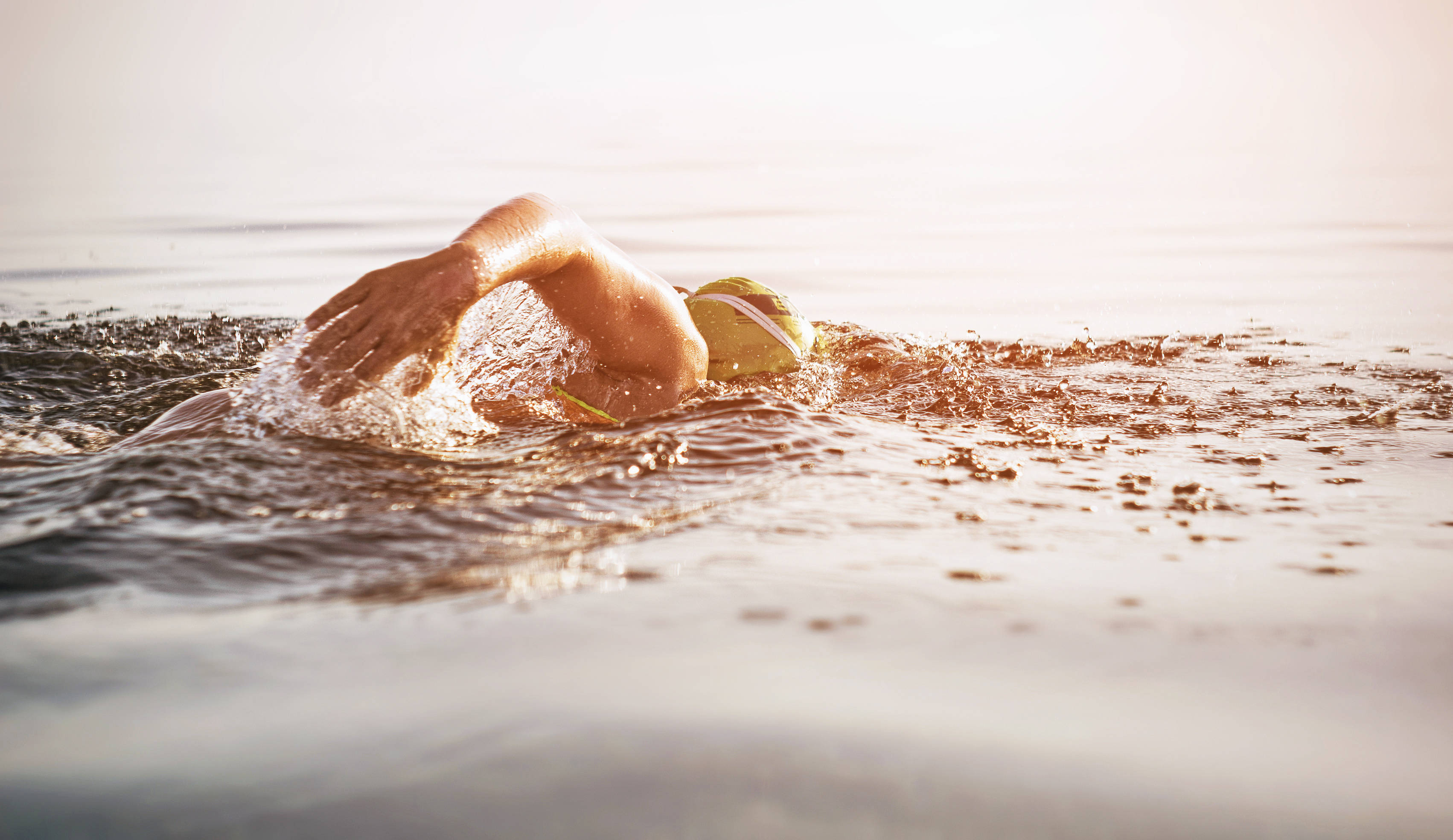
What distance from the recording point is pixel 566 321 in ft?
13.1

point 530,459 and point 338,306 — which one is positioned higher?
point 338,306

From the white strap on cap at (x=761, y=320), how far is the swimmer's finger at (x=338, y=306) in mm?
2525

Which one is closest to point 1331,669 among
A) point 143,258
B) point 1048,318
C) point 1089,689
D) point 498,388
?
point 1089,689

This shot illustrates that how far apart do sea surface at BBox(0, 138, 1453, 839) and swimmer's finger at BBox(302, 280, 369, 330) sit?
0.18 meters

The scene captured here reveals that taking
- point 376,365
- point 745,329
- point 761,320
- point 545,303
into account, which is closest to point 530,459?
point 376,365

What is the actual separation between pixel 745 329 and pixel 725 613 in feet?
10.0

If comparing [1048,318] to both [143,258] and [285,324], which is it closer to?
[285,324]

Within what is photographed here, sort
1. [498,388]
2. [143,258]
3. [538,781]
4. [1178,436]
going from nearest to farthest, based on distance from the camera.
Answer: [538,781]
[1178,436]
[498,388]
[143,258]

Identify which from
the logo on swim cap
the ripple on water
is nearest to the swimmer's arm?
the ripple on water

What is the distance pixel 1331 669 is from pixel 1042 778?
758 millimetres

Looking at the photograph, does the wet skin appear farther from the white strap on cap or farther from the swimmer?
the white strap on cap

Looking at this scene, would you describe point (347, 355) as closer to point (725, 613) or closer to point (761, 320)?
point (725, 613)

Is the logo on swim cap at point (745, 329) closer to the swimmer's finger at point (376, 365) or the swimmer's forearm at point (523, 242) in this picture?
the swimmer's forearm at point (523, 242)

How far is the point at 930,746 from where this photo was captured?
1.47m
